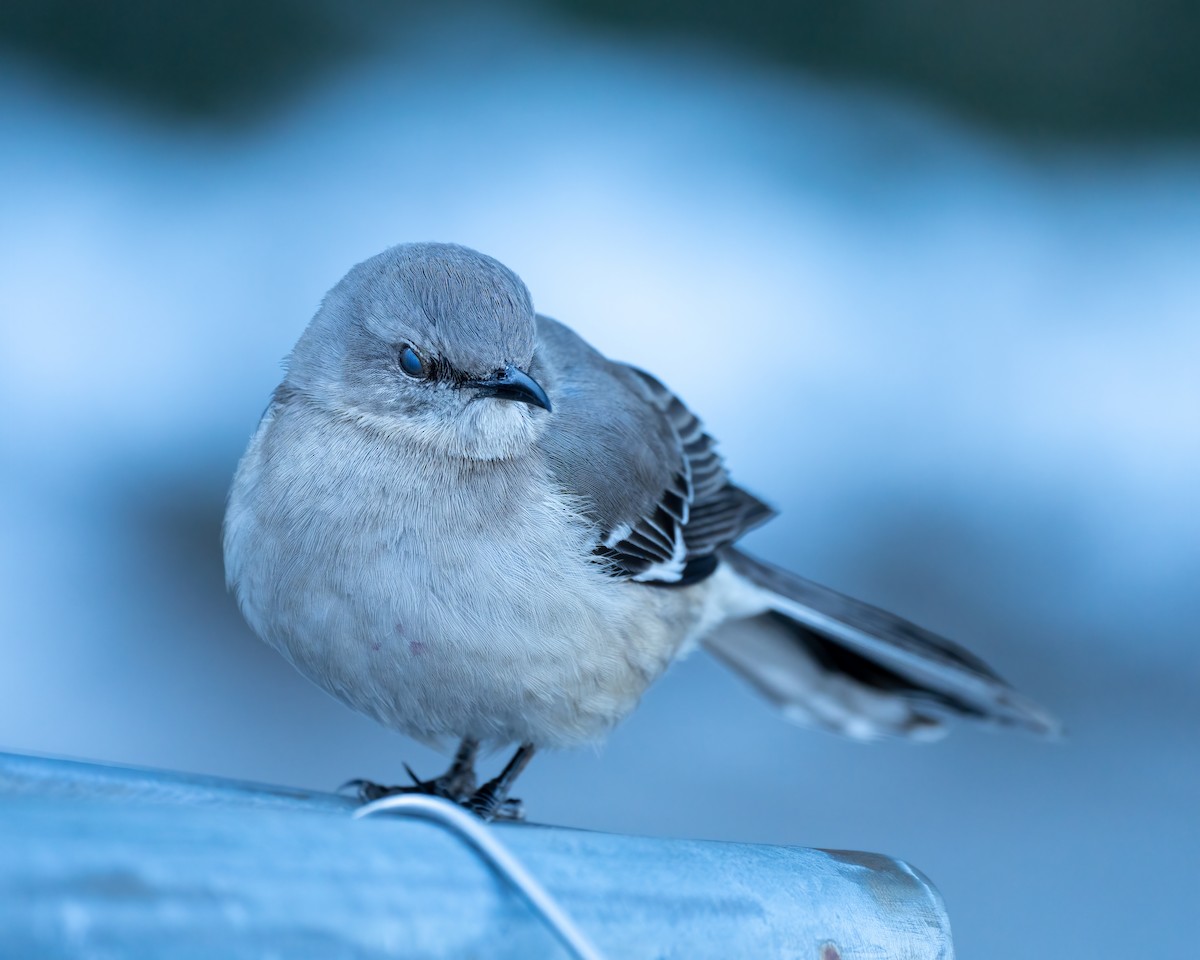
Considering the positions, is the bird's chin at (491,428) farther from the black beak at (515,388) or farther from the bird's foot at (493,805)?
the bird's foot at (493,805)

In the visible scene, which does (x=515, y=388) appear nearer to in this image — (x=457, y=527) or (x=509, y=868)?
(x=457, y=527)

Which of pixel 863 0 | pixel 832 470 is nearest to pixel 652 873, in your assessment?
pixel 832 470

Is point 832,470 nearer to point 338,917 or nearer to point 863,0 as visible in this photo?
point 863,0

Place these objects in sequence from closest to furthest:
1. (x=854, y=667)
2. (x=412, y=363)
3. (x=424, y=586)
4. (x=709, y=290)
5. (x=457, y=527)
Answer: (x=424, y=586) < (x=457, y=527) < (x=412, y=363) < (x=854, y=667) < (x=709, y=290)

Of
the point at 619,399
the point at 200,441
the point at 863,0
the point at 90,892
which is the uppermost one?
the point at 863,0

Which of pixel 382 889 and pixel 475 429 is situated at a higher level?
pixel 475 429

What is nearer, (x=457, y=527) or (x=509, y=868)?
(x=509, y=868)

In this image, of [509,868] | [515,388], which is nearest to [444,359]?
[515,388]
